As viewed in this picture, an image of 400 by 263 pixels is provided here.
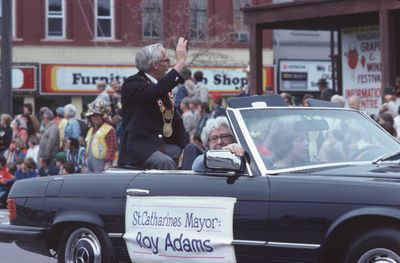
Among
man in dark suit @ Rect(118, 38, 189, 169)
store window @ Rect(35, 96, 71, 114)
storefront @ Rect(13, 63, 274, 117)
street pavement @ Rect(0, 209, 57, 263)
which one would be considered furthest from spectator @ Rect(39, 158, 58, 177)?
store window @ Rect(35, 96, 71, 114)

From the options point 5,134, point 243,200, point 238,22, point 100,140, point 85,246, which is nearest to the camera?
point 243,200

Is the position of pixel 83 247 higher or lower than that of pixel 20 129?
lower

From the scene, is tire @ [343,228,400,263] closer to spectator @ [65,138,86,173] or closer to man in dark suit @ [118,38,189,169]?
man in dark suit @ [118,38,189,169]

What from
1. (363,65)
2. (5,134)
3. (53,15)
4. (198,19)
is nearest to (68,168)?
(5,134)

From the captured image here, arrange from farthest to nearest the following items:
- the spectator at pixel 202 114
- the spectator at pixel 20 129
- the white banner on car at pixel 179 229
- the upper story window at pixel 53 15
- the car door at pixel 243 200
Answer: the upper story window at pixel 53 15 < the spectator at pixel 20 129 < the spectator at pixel 202 114 < the white banner on car at pixel 179 229 < the car door at pixel 243 200

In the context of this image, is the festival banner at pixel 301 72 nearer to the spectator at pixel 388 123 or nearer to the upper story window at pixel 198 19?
the upper story window at pixel 198 19

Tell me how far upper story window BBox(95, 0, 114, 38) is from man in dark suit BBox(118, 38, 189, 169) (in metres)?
34.0

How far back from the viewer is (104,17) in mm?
42094

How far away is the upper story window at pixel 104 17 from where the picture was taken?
42094mm

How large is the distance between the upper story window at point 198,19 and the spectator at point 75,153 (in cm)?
2455

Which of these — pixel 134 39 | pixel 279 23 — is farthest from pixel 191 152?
pixel 134 39

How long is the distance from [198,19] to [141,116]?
34.2 metres

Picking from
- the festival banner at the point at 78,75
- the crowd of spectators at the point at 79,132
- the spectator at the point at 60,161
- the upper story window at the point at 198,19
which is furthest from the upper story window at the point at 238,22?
A: the spectator at the point at 60,161

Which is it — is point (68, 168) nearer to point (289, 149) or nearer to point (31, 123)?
point (31, 123)
